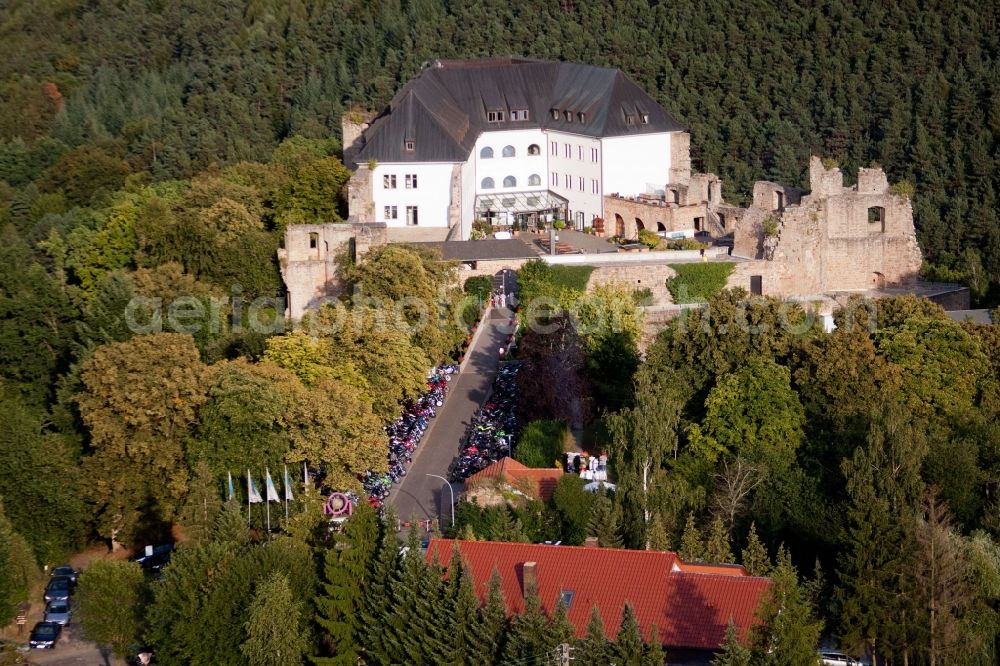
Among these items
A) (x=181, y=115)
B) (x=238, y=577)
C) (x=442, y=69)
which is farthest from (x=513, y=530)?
(x=181, y=115)

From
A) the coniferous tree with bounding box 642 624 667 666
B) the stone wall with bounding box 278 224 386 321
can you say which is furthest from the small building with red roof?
the stone wall with bounding box 278 224 386 321

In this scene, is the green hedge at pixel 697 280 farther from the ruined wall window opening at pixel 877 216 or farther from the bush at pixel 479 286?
the bush at pixel 479 286

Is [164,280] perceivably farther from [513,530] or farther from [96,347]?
[513,530]

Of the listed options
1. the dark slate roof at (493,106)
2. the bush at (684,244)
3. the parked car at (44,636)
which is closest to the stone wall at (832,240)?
the bush at (684,244)

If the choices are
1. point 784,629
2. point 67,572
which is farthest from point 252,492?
point 784,629

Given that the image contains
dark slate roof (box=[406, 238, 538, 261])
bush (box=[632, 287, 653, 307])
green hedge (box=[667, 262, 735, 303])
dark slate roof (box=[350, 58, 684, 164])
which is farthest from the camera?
dark slate roof (box=[350, 58, 684, 164])

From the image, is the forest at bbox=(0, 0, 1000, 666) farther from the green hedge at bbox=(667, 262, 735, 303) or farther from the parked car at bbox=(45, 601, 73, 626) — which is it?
the green hedge at bbox=(667, 262, 735, 303)

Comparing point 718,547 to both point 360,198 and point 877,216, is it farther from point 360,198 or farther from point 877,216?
point 360,198
